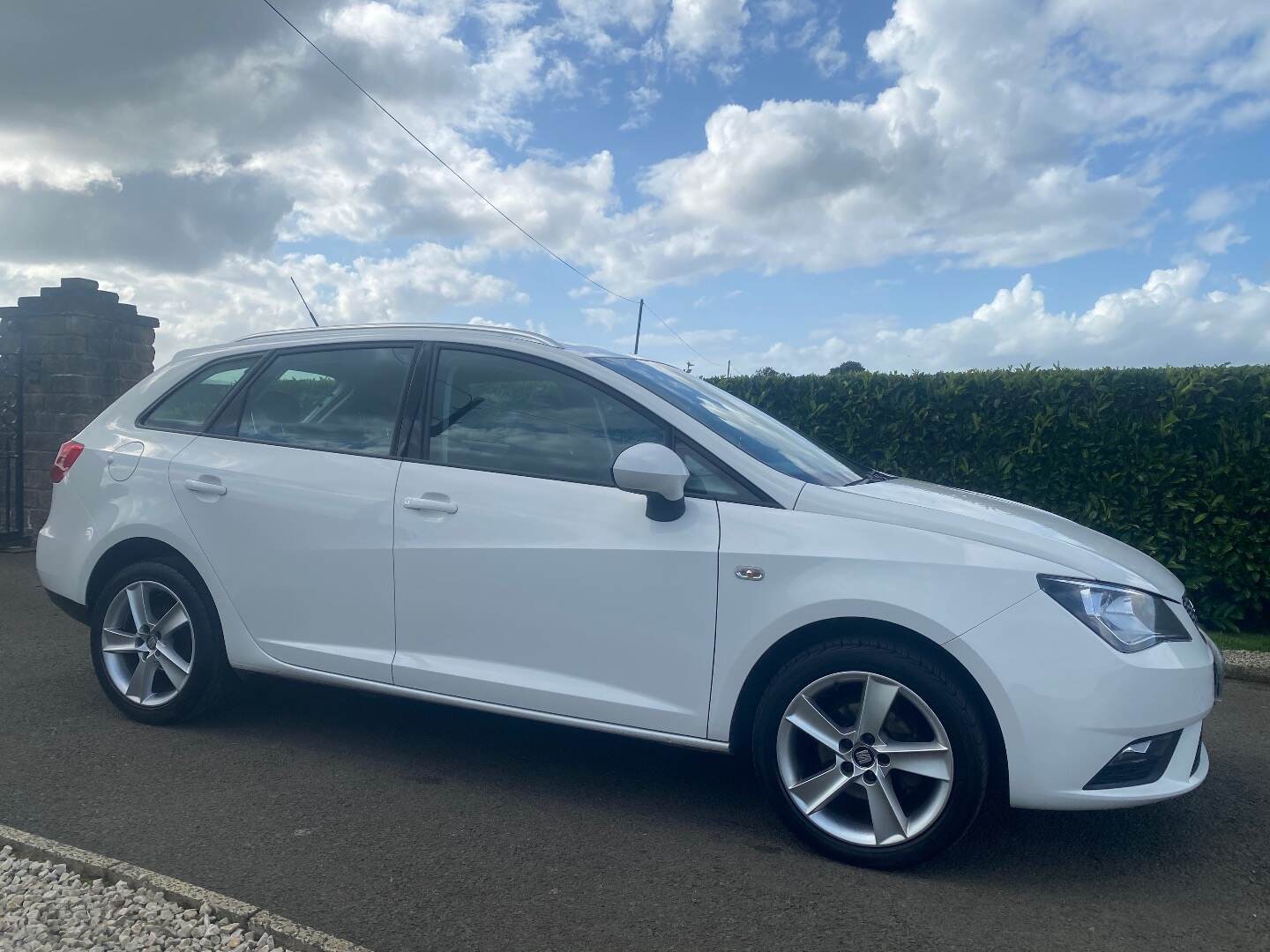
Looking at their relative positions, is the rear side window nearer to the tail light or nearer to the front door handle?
the tail light

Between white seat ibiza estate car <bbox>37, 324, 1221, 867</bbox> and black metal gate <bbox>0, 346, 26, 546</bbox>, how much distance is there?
21.9 feet

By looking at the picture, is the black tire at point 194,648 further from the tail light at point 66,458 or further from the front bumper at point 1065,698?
the front bumper at point 1065,698

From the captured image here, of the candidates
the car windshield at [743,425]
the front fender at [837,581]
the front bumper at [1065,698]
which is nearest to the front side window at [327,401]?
the car windshield at [743,425]

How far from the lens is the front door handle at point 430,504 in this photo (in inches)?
156

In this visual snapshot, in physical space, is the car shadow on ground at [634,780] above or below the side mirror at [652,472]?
below

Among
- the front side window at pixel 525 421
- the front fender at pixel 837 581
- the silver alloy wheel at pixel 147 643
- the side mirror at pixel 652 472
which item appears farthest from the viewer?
the silver alloy wheel at pixel 147 643

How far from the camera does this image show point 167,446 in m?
4.66

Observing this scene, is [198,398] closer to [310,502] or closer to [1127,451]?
[310,502]

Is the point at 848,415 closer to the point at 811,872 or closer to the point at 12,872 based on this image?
the point at 811,872

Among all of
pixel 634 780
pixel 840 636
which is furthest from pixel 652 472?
pixel 634 780

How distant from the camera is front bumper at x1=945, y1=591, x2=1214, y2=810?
3.16 metres

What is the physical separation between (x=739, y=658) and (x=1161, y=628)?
4.39 feet

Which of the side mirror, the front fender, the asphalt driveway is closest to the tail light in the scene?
the asphalt driveway

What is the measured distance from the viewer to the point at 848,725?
11.2 ft
